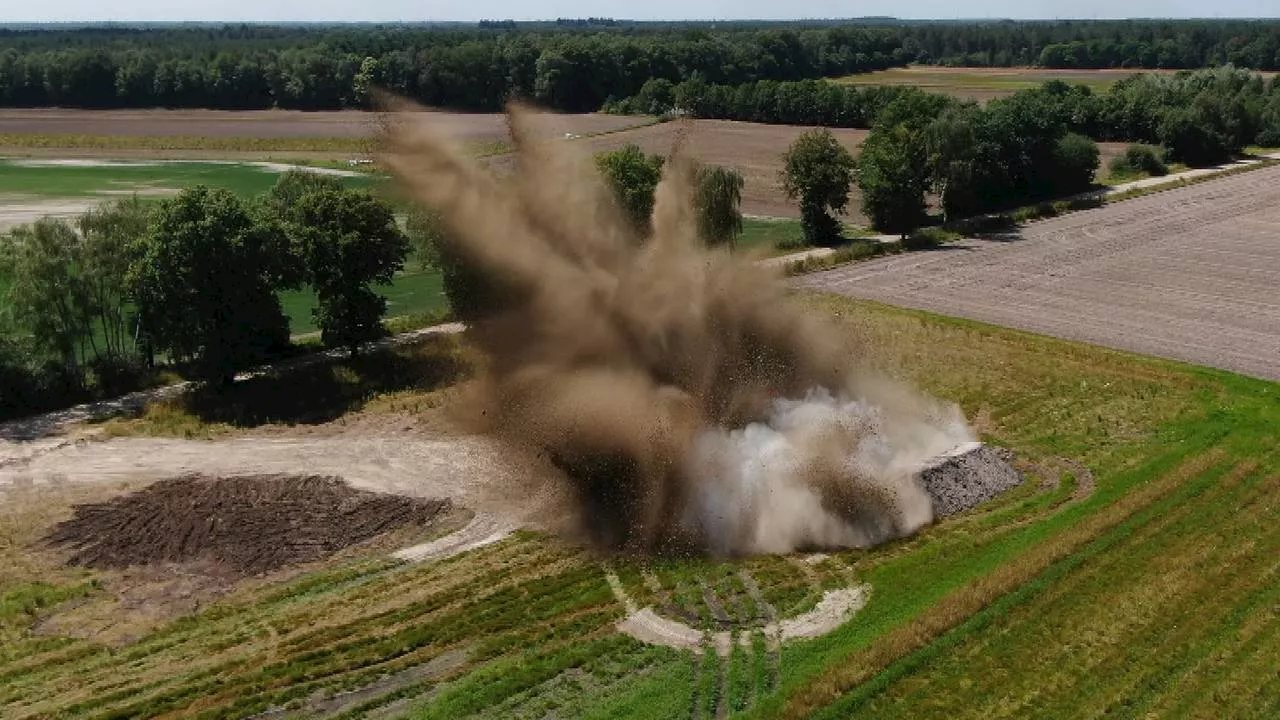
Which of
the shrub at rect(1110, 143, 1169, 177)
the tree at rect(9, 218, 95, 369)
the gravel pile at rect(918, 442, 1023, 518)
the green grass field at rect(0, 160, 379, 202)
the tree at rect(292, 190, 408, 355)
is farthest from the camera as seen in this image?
the shrub at rect(1110, 143, 1169, 177)

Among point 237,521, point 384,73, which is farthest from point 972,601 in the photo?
point 384,73

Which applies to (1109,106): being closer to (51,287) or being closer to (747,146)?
(747,146)

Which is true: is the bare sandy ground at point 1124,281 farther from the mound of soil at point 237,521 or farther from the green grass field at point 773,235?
the mound of soil at point 237,521

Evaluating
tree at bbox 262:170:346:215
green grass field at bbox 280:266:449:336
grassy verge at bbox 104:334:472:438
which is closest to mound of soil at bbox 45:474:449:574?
grassy verge at bbox 104:334:472:438

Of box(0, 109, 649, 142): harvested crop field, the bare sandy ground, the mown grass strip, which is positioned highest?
box(0, 109, 649, 142): harvested crop field

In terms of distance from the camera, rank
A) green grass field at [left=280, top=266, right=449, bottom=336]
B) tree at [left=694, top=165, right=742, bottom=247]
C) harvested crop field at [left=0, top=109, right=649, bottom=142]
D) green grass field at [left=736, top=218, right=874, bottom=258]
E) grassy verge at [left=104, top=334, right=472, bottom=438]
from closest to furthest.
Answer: grassy verge at [left=104, top=334, right=472, bottom=438] → green grass field at [left=280, top=266, right=449, bottom=336] → tree at [left=694, top=165, right=742, bottom=247] → green grass field at [left=736, top=218, right=874, bottom=258] → harvested crop field at [left=0, top=109, right=649, bottom=142]

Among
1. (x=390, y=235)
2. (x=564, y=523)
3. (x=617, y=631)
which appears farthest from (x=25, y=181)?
(x=617, y=631)

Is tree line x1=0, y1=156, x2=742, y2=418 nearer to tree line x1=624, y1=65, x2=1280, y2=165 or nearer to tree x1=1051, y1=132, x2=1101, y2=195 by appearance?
tree x1=1051, y1=132, x2=1101, y2=195
